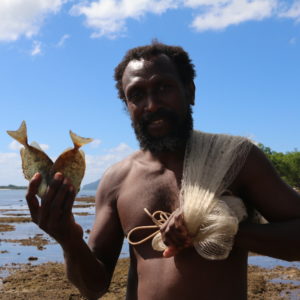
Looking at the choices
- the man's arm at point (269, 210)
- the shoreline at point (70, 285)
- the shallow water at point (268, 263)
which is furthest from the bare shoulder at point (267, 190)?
the shallow water at point (268, 263)

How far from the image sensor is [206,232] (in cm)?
214

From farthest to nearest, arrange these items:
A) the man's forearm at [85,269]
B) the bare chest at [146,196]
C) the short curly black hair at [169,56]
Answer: the short curly black hair at [169,56] < the bare chest at [146,196] < the man's forearm at [85,269]

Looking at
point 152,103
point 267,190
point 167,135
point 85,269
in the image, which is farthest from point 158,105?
point 85,269

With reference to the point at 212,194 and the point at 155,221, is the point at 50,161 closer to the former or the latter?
the point at 155,221

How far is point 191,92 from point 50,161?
108 centimetres

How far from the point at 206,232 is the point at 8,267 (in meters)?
12.1

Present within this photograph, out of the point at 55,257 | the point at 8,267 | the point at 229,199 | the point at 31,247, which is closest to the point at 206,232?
the point at 229,199

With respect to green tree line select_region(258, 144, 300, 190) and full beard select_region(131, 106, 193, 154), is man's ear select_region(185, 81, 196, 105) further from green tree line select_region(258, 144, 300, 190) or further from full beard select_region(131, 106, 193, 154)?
green tree line select_region(258, 144, 300, 190)

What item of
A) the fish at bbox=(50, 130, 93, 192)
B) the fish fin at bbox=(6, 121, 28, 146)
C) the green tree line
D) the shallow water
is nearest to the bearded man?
the fish at bbox=(50, 130, 93, 192)

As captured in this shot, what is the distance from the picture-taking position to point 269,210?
2.29 meters

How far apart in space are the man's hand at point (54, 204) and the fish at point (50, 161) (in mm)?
75

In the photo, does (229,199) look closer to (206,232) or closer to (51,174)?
(206,232)

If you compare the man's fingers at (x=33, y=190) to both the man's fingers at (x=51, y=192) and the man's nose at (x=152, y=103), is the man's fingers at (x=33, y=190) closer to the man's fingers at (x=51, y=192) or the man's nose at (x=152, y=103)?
the man's fingers at (x=51, y=192)

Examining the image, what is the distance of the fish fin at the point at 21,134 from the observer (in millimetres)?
2115
